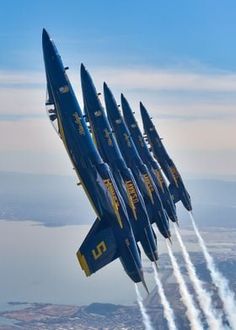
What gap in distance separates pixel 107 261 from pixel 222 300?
55.7 meters

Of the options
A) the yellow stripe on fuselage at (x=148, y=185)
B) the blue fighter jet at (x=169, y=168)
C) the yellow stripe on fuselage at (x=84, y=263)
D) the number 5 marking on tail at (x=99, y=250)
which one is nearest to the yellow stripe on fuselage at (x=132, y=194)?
the number 5 marking on tail at (x=99, y=250)

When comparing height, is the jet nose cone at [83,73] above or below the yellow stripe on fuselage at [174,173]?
above

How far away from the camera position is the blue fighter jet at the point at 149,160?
4040 inches

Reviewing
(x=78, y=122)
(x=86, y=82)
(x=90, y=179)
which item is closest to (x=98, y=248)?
(x=90, y=179)

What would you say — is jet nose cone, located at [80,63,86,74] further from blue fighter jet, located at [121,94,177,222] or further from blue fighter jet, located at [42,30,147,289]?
blue fighter jet, located at [121,94,177,222]

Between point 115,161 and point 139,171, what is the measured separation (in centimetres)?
1261

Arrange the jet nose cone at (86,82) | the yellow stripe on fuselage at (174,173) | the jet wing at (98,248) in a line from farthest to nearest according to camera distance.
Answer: the yellow stripe on fuselage at (174,173)
the jet nose cone at (86,82)
the jet wing at (98,248)

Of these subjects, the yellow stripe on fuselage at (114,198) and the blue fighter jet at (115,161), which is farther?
the blue fighter jet at (115,161)

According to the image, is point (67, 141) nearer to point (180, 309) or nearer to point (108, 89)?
point (108, 89)

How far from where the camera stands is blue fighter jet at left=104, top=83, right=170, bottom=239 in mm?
93250

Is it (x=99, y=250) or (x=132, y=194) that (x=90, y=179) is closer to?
(x=99, y=250)

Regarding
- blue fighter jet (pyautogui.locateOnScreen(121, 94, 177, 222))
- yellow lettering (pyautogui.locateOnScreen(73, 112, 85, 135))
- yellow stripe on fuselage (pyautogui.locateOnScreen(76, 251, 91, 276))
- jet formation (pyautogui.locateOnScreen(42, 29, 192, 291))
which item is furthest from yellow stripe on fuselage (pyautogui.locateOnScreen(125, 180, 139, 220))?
blue fighter jet (pyautogui.locateOnScreen(121, 94, 177, 222))

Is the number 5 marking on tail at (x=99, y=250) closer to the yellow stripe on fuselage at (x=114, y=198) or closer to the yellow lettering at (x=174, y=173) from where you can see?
the yellow stripe on fuselage at (x=114, y=198)

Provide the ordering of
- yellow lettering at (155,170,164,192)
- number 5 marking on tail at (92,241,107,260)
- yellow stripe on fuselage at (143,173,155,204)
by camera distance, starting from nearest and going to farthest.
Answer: number 5 marking on tail at (92,241,107,260) → yellow stripe on fuselage at (143,173,155,204) → yellow lettering at (155,170,164,192)
